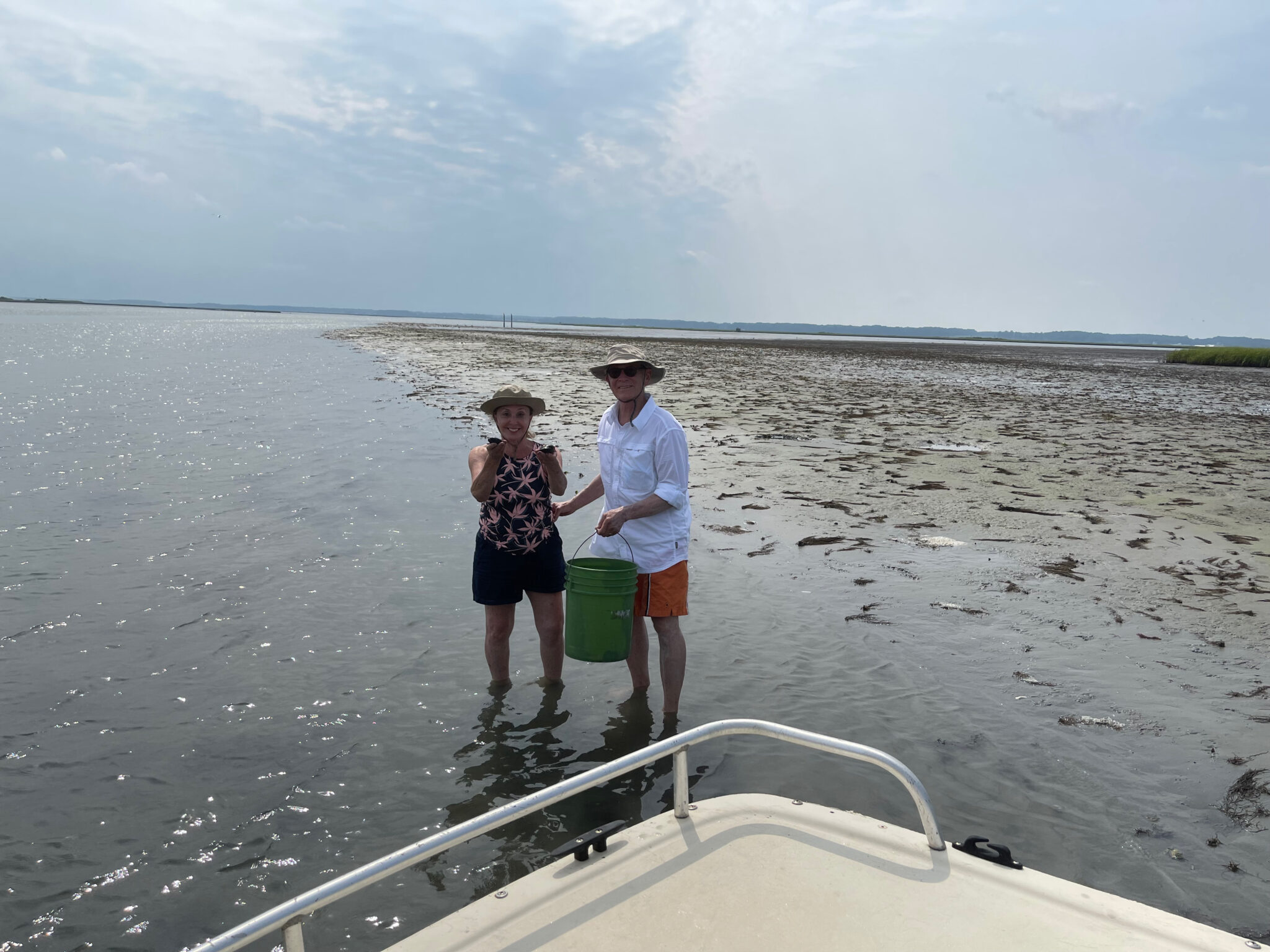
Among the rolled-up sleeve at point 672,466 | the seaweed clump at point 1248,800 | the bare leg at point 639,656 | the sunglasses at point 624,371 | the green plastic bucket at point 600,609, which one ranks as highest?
the sunglasses at point 624,371

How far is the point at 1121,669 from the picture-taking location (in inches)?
239

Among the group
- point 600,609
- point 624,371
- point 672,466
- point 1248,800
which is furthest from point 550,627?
point 1248,800

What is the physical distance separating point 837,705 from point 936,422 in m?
15.4

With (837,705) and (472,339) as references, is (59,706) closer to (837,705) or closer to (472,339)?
(837,705)

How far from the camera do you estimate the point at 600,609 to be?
15.5 feet

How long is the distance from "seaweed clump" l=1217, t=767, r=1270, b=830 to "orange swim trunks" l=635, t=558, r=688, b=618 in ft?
9.75

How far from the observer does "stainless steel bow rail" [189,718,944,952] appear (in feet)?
6.20

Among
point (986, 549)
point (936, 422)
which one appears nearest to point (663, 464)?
point (986, 549)

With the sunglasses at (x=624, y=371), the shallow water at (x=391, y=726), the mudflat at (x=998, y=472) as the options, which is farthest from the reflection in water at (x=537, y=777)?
the mudflat at (x=998, y=472)

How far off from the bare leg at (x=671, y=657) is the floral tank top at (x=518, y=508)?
3.05 feet

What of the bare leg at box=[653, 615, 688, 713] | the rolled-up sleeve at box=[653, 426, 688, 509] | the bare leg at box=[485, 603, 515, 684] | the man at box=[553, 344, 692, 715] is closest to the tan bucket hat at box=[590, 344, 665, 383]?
the man at box=[553, 344, 692, 715]

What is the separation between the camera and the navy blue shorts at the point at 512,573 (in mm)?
5273

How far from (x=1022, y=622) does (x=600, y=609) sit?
409 cm

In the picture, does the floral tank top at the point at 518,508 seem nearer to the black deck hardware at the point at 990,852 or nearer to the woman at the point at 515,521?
the woman at the point at 515,521
